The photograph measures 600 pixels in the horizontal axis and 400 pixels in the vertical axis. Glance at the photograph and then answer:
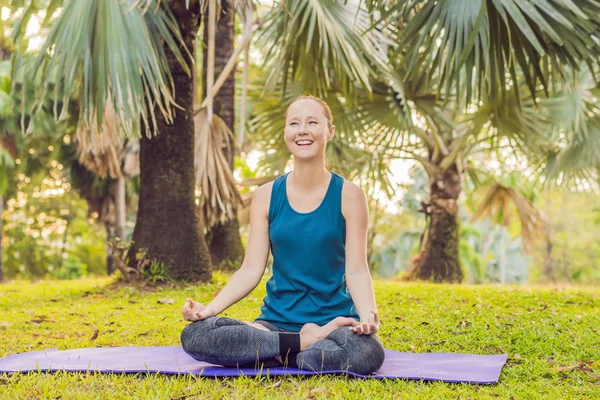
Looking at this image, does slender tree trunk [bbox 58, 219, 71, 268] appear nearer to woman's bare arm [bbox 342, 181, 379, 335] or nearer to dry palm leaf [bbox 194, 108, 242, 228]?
dry palm leaf [bbox 194, 108, 242, 228]

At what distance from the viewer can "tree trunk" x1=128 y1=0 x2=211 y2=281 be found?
23.1ft

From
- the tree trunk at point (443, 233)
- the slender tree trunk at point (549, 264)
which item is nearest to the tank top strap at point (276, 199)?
the tree trunk at point (443, 233)

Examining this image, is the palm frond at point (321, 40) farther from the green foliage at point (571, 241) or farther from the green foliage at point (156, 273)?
the green foliage at point (571, 241)

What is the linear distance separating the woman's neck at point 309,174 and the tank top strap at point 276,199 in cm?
9

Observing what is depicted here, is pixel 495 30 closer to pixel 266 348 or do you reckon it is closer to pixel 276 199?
pixel 276 199

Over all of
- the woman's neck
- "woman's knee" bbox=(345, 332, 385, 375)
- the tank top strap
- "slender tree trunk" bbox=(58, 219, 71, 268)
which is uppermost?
the woman's neck

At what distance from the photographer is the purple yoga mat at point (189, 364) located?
122 inches

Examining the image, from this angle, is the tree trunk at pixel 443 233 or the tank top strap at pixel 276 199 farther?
the tree trunk at pixel 443 233

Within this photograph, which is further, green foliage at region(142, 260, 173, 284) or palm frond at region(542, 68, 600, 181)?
palm frond at region(542, 68, 600, 181)

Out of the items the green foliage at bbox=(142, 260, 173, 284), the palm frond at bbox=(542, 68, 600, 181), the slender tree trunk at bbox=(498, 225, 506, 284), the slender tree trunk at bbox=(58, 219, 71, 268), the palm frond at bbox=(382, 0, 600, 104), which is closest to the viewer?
the palm frond at bbox=(382, 0, 600, 104)

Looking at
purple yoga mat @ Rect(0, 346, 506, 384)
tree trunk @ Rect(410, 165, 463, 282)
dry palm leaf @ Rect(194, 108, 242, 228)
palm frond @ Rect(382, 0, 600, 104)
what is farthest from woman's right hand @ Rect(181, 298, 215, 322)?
tree trunk @ Rect(410, 165, 463, 282)

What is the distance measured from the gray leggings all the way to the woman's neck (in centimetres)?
74

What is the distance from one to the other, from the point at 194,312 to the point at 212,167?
14.4ft

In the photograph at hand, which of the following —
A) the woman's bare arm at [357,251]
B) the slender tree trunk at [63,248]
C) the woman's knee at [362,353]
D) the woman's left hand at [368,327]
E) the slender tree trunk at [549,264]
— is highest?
the woman's bare arm at [357,251]
